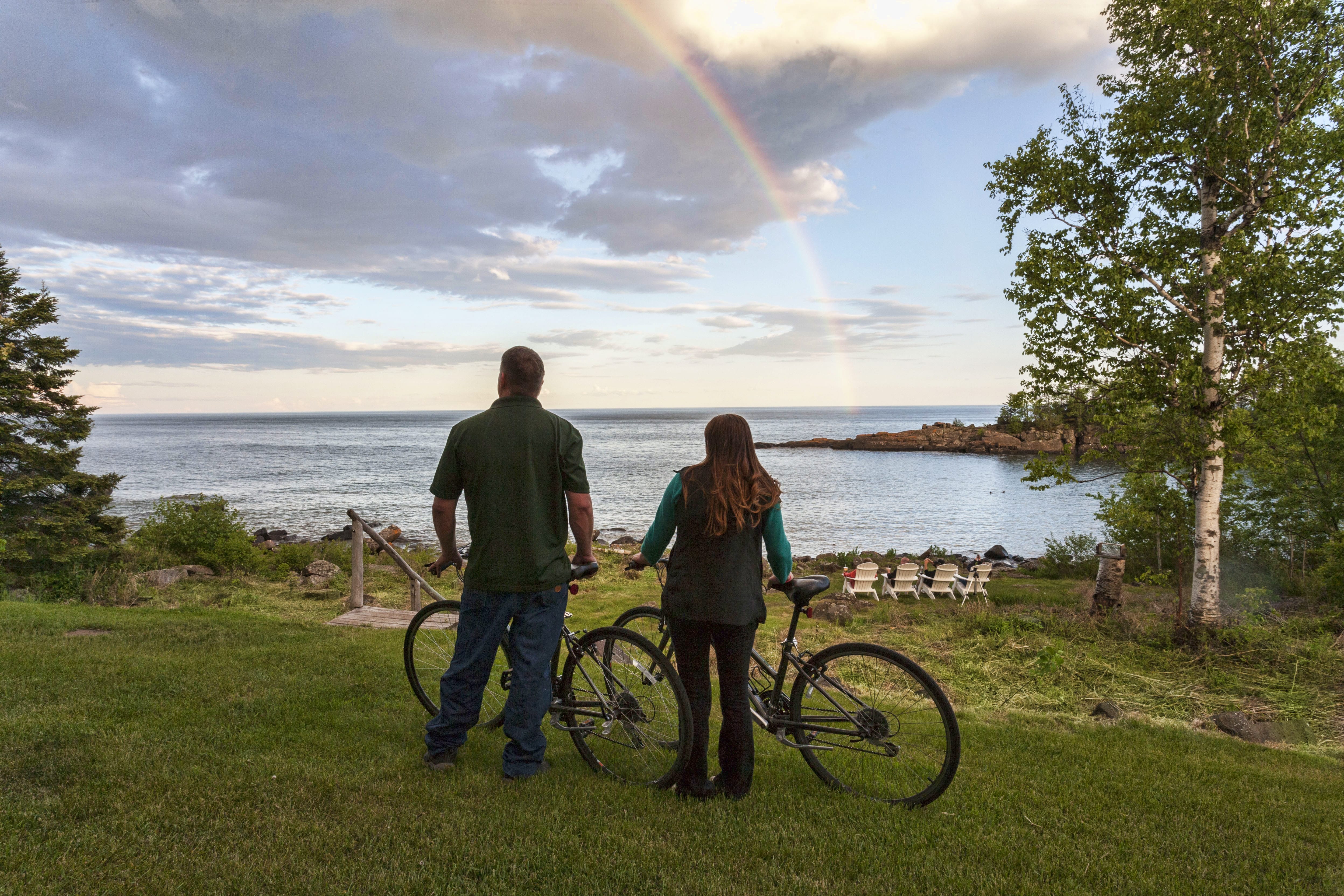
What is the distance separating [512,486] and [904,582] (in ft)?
50.2

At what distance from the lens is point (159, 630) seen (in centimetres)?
791

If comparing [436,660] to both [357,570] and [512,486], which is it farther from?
[357,570]

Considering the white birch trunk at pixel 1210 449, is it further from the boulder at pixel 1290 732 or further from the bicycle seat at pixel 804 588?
the bicycle seat at pixel 804 588

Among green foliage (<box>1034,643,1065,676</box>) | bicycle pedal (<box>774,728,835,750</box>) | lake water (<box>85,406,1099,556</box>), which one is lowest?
lake water (<box>85,406,1099,556</box>)

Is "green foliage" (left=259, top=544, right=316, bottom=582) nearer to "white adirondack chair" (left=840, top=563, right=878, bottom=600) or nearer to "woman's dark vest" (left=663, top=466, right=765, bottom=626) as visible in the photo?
"white adirondack chair" (left=840, top=563, right=878, bottom=600)

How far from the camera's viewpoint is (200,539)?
17344 mm

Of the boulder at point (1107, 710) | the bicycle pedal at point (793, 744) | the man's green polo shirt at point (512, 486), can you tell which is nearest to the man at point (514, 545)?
the man's green polo shirt at point (512, 486)

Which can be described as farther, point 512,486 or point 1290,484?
point 1290,484

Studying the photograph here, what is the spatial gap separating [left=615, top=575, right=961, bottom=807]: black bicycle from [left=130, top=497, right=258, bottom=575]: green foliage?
16.6 m

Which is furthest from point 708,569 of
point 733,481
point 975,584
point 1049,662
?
point 975,584

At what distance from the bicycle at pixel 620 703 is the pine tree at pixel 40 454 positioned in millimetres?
13952

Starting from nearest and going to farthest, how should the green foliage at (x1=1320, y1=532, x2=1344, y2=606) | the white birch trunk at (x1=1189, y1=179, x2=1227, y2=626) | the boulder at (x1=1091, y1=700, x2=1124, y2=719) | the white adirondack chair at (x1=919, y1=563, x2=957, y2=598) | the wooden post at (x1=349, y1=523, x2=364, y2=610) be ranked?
the boulder at (x1=1091, y1=700, x2=1124, y2=719)
the white birch trunk at (x1=1189, y1=179, x2=1227, y2=626)
the wooden post at (x1=349, y1=523, x2=364, y2=610)
the green foliage at (x1=1320, y1=532, x2=1344, y2=606)
the white adirondack chair at (x1=919, y1=563, x2=957, y2=598)

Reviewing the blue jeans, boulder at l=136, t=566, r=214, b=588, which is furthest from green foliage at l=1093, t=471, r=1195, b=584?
boulder at l=136, t=566, r=214, b=588

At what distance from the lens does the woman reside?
3.82m
